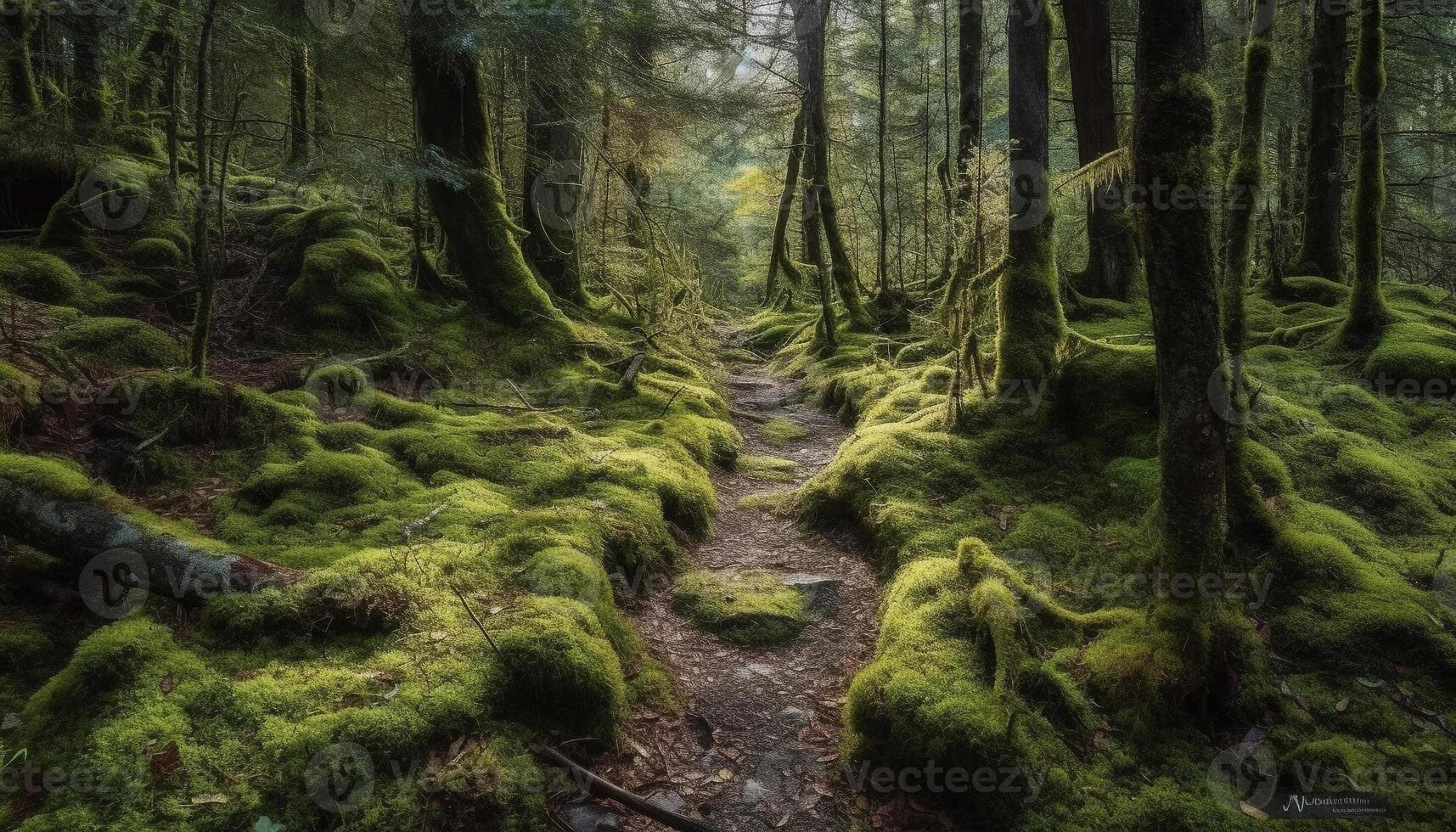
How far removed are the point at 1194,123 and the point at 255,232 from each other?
466 inches

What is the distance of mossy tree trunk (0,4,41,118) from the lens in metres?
8.41

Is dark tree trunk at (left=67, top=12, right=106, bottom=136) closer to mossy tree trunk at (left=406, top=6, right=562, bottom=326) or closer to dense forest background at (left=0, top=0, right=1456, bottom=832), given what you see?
dense forest background at (left=0, top=0, right=1456, bottom=832)

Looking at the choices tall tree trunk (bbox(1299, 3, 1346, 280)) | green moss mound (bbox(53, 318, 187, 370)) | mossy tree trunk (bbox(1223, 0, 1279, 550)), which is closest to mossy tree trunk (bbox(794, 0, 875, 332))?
tall tree trunk (bbox(1299, 3, 1346, 280))

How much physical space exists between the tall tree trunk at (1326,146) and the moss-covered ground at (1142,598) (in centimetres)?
425

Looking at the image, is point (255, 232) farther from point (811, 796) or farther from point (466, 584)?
point (811, 796)

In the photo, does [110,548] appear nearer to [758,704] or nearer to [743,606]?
[758,704]

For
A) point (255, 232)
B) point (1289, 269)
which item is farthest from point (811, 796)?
point (1289, 269)

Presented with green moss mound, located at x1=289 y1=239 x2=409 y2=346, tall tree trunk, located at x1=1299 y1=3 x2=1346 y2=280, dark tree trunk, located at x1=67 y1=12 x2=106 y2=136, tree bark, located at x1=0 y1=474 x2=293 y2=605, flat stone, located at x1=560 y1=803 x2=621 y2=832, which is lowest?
flat stone, located at x1=560 y1=803 x2=621 y2=832

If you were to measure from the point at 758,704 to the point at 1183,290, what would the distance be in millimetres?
3559

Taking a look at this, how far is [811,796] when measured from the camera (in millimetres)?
3875

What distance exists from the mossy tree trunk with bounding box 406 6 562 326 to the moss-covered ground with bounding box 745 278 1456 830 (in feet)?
18.2

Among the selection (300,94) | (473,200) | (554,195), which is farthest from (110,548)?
(300,94)

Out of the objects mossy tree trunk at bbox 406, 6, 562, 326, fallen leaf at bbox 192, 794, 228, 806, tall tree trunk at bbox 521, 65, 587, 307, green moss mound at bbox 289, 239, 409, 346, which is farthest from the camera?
tall tree trunk at bbox 521, 65, 587, 307

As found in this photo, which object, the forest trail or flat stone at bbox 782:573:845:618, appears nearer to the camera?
the forest trail
